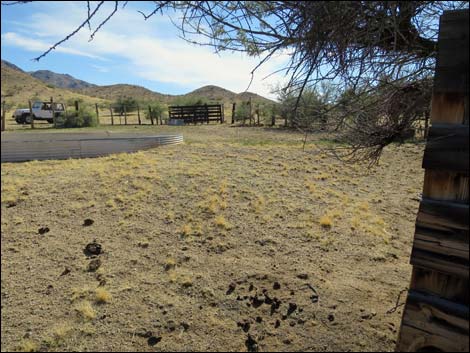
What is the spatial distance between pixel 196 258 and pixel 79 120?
17.6m

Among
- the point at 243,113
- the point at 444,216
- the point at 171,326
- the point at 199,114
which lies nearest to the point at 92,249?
the point at 171,326

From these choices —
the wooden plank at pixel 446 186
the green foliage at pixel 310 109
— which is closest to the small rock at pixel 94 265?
the green foliage at pixel 310 109

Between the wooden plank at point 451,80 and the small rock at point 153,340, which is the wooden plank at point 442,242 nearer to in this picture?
the wooden plank at point 451,80

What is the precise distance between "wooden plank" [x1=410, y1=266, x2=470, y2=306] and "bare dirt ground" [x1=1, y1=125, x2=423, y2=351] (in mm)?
1490

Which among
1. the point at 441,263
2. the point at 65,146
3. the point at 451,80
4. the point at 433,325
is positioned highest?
the point at 451,80

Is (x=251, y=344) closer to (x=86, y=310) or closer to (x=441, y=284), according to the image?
(x=86, y=310)

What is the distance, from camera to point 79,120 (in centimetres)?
1975

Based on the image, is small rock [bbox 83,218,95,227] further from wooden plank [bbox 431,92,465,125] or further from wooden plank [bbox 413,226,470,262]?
wooden plank [bbox 431,92,465,125]

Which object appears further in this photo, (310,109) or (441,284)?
(310,109)

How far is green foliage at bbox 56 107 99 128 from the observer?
64.6 ft

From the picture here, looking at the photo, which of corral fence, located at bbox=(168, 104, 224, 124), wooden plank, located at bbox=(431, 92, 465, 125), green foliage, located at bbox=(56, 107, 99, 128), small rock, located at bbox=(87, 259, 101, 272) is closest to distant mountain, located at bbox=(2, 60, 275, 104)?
corral fence, located at bbox=(168, 104, 224, 124)

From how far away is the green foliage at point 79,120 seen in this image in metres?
19.7

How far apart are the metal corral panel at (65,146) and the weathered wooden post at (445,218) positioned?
2.47m

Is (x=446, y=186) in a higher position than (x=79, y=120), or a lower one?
higher
